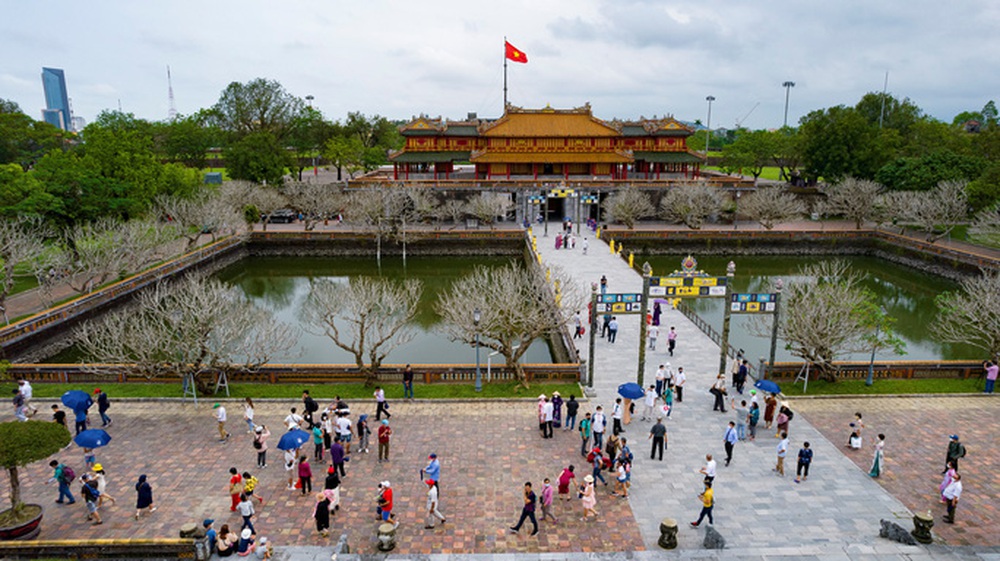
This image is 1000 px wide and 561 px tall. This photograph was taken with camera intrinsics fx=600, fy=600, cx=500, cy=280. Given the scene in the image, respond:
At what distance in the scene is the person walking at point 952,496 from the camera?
45.0 feet

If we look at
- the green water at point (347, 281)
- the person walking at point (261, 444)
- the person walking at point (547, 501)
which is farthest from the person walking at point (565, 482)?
the green water at point (347, 281)

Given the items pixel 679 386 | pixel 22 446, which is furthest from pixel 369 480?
pixel 679 386

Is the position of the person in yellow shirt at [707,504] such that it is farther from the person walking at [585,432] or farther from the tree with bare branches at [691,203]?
the tree with bare branches at [691,203]

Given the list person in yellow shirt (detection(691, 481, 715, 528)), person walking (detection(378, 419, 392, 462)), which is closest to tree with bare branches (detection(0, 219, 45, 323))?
person walking (detection(378, 419, 392, 462))

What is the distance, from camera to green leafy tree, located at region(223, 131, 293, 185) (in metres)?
59.6

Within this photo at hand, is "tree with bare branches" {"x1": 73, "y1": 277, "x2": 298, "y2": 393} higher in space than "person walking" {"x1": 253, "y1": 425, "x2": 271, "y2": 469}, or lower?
higher

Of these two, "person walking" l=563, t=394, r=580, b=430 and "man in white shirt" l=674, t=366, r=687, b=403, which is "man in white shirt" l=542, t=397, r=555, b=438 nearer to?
"person walking" l=563, t=394, r=580, b=430

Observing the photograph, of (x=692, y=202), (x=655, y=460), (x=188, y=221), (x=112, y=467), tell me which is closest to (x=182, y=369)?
(x=112, y=467)

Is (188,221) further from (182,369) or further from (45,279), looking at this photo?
(182,369)

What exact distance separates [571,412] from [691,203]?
132 feet

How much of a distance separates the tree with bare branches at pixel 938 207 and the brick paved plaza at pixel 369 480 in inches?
1663

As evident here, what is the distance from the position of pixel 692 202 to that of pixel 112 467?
4841cm

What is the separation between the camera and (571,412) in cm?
1795

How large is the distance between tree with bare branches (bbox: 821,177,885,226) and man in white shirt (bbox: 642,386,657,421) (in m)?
44.4
